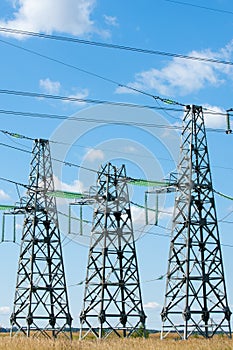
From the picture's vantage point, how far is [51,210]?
59.1m

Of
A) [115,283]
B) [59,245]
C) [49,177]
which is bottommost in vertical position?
[115,283]

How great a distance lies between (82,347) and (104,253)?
2435 cm

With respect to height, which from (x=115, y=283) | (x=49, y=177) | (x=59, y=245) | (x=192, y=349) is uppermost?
(x=49, y=177)

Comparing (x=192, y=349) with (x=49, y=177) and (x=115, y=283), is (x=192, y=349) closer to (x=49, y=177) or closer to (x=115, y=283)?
(x=115, y=283)

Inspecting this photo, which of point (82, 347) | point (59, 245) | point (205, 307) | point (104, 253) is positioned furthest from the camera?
point (59, 245)

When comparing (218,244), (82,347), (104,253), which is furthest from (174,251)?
(82,347)

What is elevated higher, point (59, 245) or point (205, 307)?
point (59, 245)

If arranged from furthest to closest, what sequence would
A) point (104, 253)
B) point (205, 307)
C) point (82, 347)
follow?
point (104, 253)
point (205, 307)
point (82, 347)

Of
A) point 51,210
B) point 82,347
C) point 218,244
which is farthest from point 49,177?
point 82,347

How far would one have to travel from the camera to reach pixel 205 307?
4703 cm

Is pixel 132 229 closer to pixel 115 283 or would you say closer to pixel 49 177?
pixel 115 283

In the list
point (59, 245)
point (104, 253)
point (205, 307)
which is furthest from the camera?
point (59, 245)

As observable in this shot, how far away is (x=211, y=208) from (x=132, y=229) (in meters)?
9.45

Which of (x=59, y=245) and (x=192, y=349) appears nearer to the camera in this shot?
(x=192, y=349)
